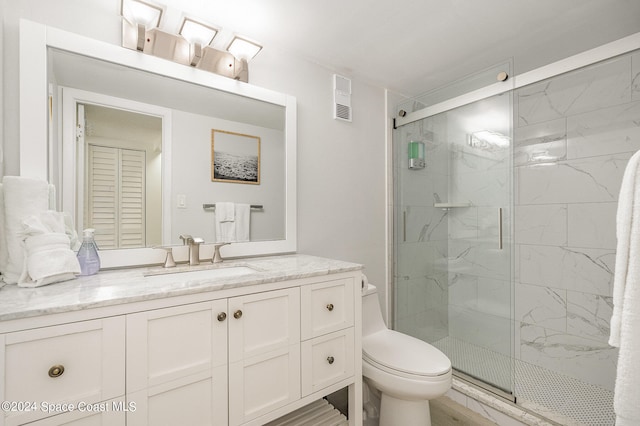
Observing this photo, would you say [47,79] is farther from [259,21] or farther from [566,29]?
[566,29]

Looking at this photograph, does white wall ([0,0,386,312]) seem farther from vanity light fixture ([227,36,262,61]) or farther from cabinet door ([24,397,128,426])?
cabinet door ([24,397,128,426])

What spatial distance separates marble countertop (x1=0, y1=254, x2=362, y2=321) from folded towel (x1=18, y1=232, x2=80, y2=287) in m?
0.03

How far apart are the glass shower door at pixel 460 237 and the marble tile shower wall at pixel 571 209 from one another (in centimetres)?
41

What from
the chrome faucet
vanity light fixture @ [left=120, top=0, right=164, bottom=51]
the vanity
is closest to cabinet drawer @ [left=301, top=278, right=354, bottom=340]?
the vanity

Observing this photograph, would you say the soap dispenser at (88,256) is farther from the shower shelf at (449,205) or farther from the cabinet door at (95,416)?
the shower shelf at (449,205)

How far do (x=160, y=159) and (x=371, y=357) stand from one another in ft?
4.81

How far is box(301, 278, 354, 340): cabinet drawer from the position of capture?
1251mm

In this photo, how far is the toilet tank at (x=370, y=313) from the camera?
1.83 metres

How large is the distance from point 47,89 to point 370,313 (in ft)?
6.30

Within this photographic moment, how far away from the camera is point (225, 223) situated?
1619 millimetres

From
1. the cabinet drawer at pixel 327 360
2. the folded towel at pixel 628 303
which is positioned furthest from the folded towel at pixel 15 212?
the folded towel at pixel 628 303

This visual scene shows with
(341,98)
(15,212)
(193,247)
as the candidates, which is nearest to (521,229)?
(341,98)

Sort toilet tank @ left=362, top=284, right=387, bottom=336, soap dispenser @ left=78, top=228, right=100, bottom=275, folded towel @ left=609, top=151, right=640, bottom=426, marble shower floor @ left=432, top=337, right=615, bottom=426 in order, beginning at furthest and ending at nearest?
toilet tank @ left=362, top=284, right=387, bottom=336 < marble shower floor @ left=432, top=337, right=615, bottom=426 < soap dispenser @ left=78, top=228, right=100, bottom=275 < folded towel @ left=609, top=151, right=640, bottom=426

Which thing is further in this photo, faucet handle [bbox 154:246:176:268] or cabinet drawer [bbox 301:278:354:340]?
faucet handle [bbox 154:246:176:268]
